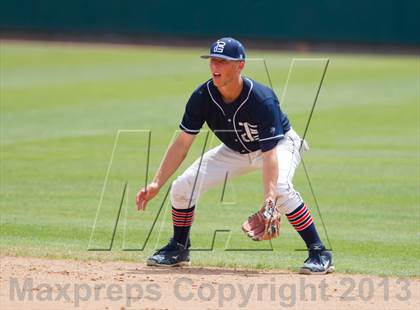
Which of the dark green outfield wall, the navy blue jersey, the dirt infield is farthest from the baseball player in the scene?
the dark green outfield wall

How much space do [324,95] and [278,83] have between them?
6.16 ft

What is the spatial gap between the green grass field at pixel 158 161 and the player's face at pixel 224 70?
161 cm

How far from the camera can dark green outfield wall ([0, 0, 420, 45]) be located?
3591cm

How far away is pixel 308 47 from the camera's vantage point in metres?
36.0

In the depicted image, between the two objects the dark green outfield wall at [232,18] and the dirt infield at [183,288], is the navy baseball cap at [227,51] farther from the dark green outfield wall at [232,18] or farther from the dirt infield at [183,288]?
the dark green outfield wall at [232,18]

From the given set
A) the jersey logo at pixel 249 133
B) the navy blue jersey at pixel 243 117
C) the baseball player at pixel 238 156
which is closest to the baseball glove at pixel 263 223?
the baseball player at pixel 238 156

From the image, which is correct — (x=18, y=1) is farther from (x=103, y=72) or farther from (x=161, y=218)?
(x=161, y=218)

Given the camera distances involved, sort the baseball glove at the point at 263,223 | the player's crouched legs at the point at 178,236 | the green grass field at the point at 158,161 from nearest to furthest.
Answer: the baseball glove at the point at 263,223 → the player's crouched legs at the point at 178,236 → the green grass field at the point at 158,161

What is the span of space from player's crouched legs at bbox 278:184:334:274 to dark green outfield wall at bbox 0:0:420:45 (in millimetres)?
29391

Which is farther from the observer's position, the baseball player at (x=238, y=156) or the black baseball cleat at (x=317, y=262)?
the black baseball cleat at (x=317, y=262)

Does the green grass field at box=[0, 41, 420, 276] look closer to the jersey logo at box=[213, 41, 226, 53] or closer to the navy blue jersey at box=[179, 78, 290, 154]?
the navy blue jersey at box=[179, 78, 290, 154]

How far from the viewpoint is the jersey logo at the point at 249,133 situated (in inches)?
289

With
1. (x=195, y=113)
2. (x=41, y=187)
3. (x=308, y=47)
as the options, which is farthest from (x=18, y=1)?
(x=195, y=113)

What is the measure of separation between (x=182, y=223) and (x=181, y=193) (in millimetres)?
282
